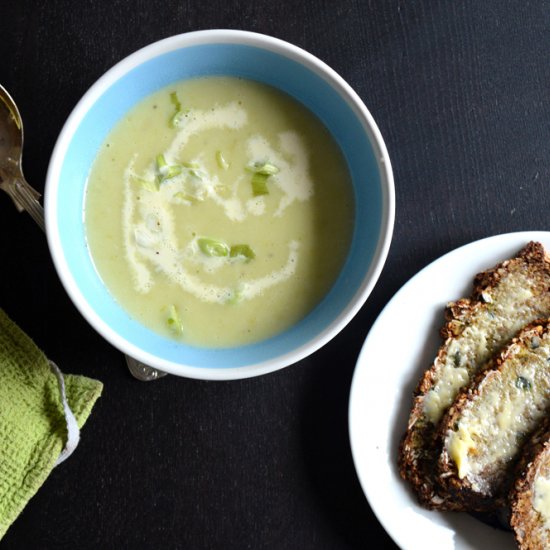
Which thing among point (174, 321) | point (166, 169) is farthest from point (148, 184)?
point (174, 321)

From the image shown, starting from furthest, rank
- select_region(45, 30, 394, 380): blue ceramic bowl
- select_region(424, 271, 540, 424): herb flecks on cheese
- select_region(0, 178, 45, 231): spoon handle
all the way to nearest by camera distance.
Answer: select_region(424, 271, 540, 424): herb flecks on cheese
select_region(0, 178, 45, 231): spoon handle
select_region(45, 30, 394, 380): blue ceramic bowl

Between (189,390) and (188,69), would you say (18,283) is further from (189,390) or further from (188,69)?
(188,69)


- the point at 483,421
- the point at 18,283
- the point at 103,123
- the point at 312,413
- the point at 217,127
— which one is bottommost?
the point at 483,421

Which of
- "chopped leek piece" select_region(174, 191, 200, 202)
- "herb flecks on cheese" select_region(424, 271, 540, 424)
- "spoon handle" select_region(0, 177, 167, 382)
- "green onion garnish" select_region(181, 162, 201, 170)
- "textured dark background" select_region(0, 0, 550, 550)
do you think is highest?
"spoon handle" select_region(0, 177, 167, 382)

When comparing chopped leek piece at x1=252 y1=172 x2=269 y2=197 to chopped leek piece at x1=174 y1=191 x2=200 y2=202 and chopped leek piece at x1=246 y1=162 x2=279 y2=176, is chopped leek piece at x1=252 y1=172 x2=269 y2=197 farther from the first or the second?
chopped leek piece at x1=174 y1=191 x2=200 y2=202

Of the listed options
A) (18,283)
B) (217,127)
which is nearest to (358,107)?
(217,127)

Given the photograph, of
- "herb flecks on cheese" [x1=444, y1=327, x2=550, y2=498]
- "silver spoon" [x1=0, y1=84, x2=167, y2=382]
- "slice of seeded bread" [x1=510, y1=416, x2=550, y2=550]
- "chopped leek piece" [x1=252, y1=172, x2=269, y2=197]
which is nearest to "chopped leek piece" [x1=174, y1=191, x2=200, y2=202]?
"chopped leek piece" [x1=252, y1=172, x2=269, y2=197]

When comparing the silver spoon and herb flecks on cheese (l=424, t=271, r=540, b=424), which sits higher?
the silver spoon

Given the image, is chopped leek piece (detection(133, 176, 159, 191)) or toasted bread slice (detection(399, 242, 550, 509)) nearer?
chopped leek piece (detection(133, 176, 159, 191))
